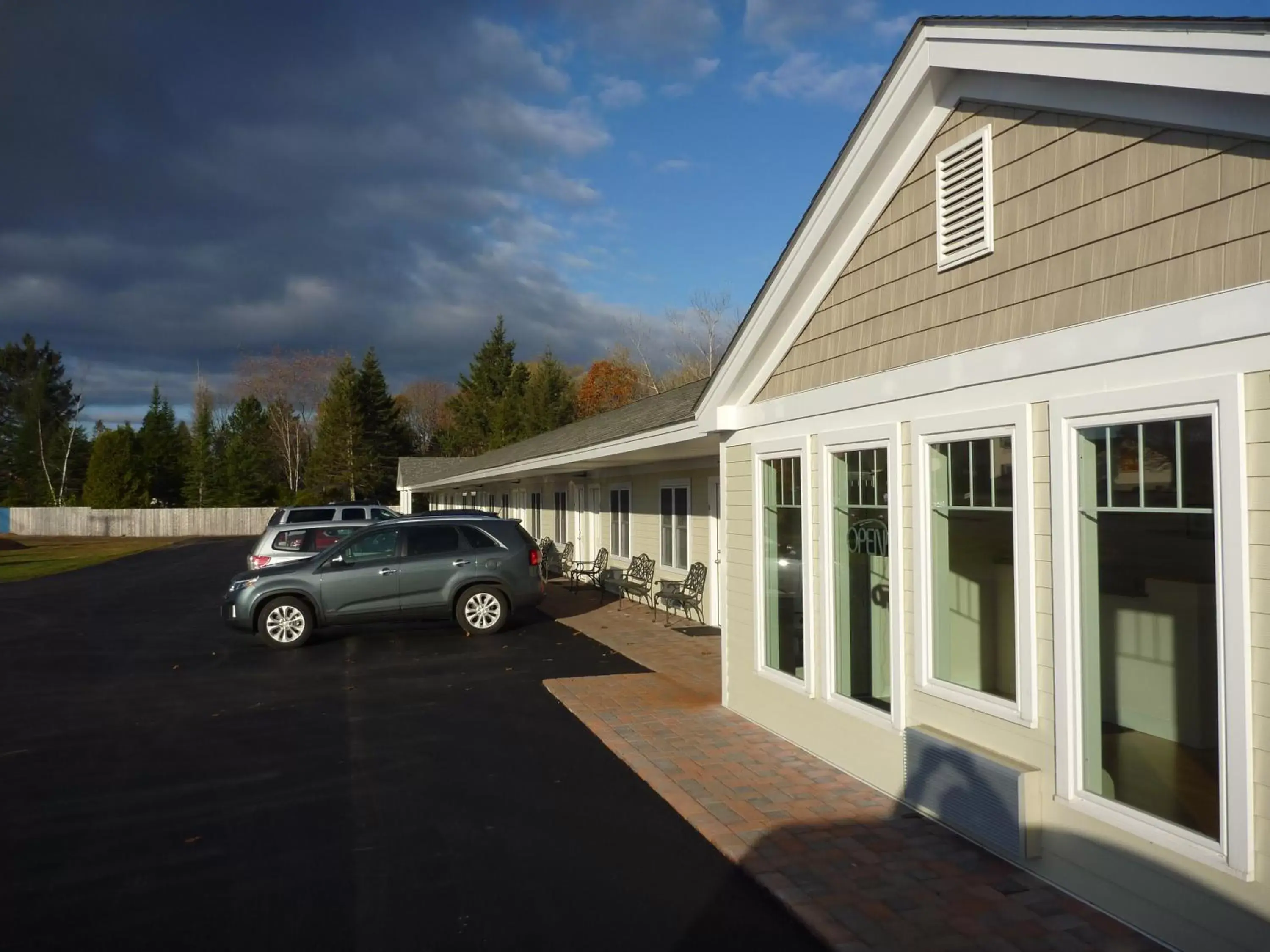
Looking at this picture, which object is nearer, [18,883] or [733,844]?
[18,883]

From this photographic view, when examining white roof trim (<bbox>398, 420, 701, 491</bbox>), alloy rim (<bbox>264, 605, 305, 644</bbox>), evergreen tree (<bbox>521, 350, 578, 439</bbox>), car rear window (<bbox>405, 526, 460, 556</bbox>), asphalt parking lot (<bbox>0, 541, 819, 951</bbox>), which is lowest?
asphalt parking lot (<bbox>0, 541, 819, 951</bbox>)

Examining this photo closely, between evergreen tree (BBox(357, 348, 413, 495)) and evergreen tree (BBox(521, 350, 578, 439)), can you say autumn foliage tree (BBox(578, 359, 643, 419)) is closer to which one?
evergreen tree (BBox(521, 350, 578, 439))

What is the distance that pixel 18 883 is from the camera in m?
4.89

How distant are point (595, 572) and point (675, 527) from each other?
4.14 m

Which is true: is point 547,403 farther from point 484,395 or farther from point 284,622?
point 284,622

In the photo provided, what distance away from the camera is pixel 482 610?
13.7 metres

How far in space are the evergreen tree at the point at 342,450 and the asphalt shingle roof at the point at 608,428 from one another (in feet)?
89.8

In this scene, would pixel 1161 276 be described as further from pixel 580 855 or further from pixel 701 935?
pixel 580 855

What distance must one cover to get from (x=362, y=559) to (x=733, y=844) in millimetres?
9181

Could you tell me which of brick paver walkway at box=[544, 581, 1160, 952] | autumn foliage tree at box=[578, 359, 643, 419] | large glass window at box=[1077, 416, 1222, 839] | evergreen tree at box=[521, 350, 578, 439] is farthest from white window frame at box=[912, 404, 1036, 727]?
evergreen tree at box=[521, 350, 578, 439]

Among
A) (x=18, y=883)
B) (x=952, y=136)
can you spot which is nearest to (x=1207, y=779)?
(x=952, y=136)

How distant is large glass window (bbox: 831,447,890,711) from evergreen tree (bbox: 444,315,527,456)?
186 feet

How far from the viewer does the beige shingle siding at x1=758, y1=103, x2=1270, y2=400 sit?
377 cm

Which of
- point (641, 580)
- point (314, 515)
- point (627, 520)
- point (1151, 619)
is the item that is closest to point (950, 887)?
point (1151, 619)
